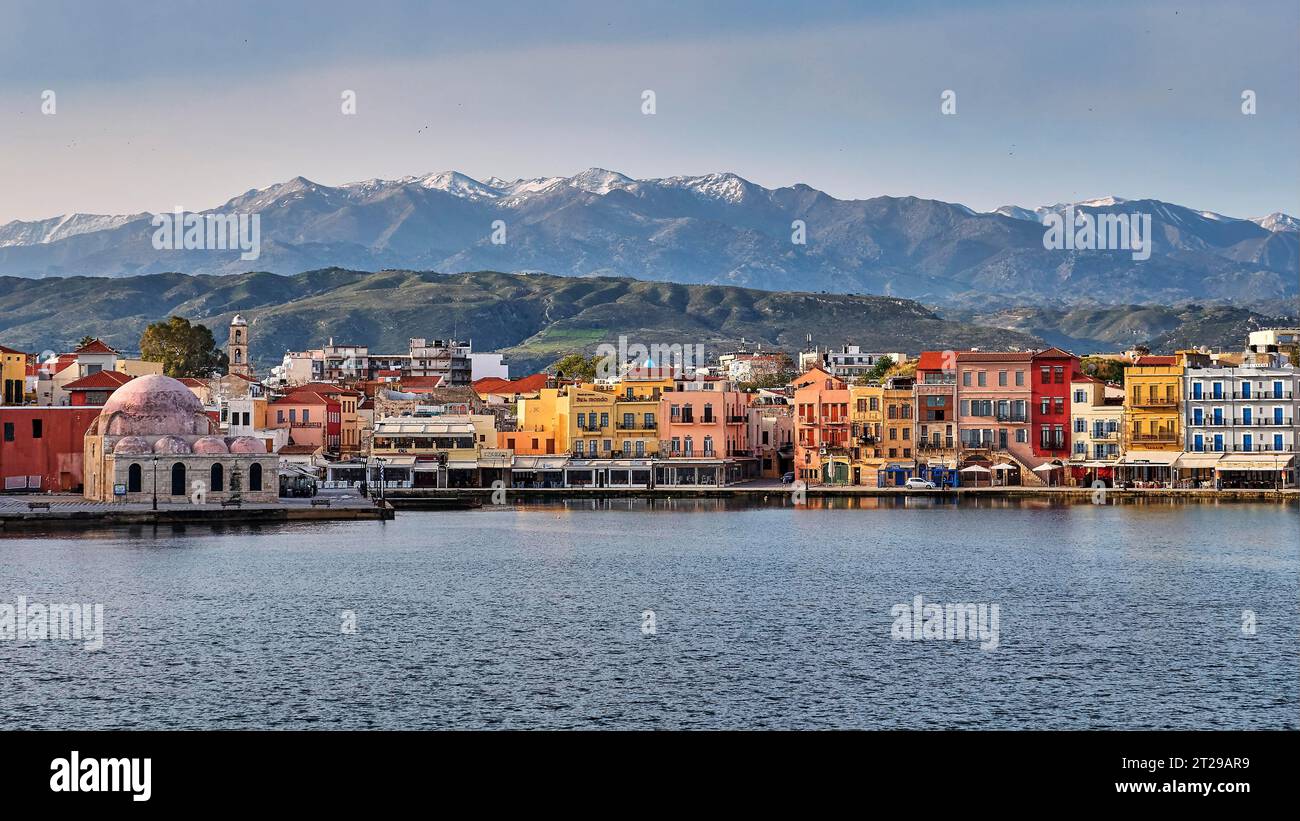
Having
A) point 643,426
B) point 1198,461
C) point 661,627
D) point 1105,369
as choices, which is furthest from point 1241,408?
point 661,627

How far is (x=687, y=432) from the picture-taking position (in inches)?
3952

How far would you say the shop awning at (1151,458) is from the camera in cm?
9238

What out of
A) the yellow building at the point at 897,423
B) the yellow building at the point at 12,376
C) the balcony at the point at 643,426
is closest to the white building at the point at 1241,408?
the yellow building at the point at 897,423

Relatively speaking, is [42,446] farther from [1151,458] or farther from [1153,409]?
[1153,409]

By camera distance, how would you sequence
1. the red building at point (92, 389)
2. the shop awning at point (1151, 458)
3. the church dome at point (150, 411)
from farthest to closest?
the red building at point (92, 389) → the shop awning at point (1151, 458) → the church dome at point (150, 411)

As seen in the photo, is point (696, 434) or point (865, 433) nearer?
point (865, 433)

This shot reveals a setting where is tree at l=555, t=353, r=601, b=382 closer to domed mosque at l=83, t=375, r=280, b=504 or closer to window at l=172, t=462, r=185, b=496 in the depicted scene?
domed mosque at l=83, t=375, r=280, b=504

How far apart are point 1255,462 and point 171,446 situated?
60055 millimetres

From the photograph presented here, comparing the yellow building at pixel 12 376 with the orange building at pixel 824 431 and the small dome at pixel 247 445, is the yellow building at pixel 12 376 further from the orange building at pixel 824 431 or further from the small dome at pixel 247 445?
the orange building at pixel 824 431

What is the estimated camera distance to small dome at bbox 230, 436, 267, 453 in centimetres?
8325

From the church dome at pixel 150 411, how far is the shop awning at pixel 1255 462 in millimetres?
57568

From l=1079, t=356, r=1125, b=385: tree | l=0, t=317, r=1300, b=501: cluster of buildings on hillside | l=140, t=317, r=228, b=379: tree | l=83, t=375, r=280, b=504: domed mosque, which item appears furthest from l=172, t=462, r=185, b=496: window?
l=1079, t=356, r=1125, b=385: tree
